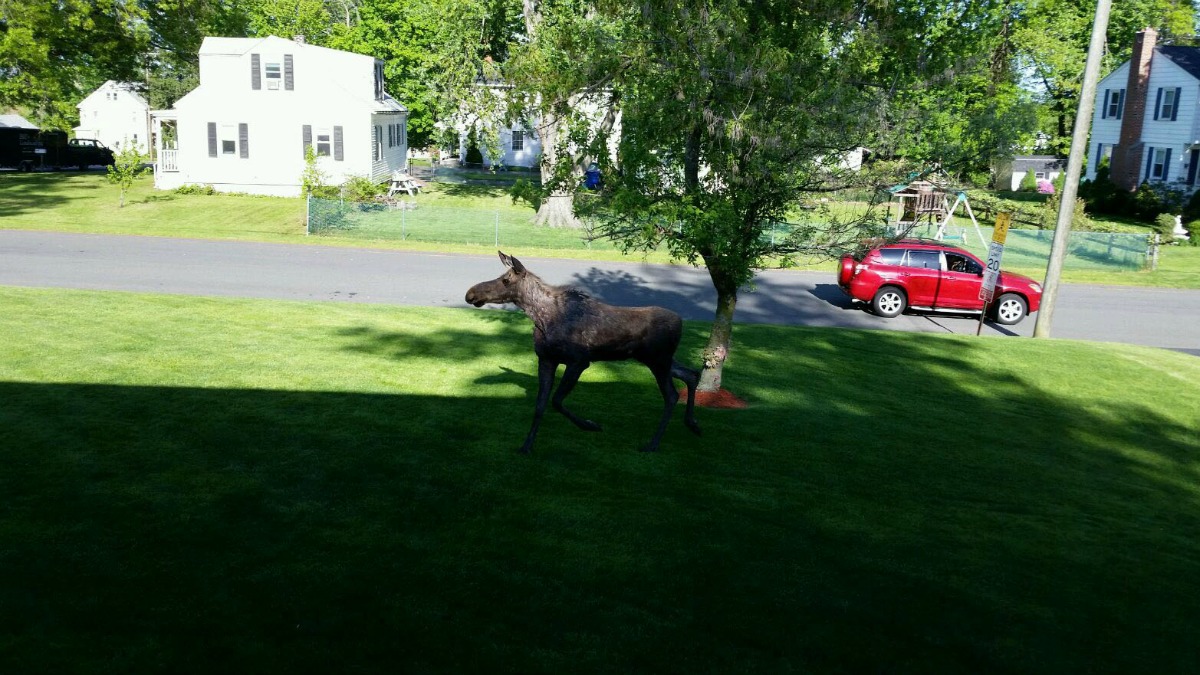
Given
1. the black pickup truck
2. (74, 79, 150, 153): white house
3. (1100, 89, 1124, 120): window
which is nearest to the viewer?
the black pickup truck

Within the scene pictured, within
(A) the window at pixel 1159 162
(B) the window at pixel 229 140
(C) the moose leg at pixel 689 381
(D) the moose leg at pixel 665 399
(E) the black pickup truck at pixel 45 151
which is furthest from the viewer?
(E) the black pickup truck at pixel 45 151

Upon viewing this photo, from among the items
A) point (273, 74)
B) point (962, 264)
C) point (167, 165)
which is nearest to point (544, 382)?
point (962, 264)

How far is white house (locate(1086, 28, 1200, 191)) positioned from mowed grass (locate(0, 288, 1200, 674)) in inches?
1634

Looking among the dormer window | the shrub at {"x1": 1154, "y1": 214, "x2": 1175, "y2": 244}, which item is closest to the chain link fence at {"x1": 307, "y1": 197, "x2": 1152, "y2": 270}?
the shrub at {"x1": 1154, "y1": 214, "x2": 1175, "y2": 244}

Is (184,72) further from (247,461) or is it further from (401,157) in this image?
(247,461)

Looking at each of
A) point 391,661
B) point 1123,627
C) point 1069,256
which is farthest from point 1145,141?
point 391,661

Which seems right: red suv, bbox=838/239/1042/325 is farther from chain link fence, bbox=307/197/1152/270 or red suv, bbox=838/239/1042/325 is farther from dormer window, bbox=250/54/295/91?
dormer window, bbox=250/54/295/91

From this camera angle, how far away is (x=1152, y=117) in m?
51.8

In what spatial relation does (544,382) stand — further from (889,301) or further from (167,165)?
(167,165)

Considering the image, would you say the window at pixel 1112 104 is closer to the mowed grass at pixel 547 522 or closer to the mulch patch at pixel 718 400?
the mowed grass at pixel 547 522

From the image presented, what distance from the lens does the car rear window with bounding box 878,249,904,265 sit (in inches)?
915

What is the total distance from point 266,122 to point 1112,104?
164ft

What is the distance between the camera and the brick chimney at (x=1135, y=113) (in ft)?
172

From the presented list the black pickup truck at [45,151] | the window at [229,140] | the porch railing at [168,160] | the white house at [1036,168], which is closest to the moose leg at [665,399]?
the window at [229,140]
